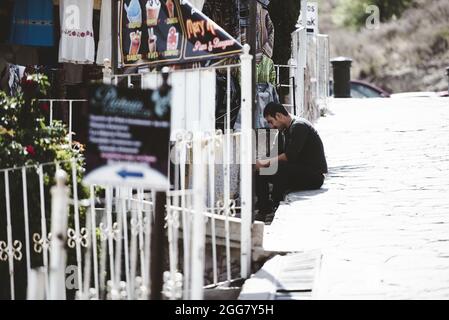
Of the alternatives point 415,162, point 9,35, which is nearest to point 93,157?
point 9,35

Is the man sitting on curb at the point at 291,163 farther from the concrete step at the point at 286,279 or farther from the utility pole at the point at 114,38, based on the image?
the concrete step at the point at 286,279

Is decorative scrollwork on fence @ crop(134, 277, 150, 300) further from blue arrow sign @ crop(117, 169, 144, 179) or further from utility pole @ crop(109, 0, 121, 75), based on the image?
utility pole @ crop(109, 0, 121, 75)

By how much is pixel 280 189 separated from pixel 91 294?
3.59 m

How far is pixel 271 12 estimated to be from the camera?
1409cm

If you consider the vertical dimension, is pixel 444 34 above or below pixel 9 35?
above

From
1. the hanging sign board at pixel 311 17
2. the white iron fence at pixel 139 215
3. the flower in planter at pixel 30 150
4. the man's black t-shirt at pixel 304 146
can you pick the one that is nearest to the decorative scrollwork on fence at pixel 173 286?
the white iron fence at pixel 139 215

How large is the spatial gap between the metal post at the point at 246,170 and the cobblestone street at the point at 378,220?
0.93 feet

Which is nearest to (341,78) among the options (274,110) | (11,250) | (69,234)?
(274,110)

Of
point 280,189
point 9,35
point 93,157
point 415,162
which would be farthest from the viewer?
point 415,162

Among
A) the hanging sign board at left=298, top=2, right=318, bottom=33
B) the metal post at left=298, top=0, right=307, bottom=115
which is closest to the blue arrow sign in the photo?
the metal post at left=298, top=0, right=307, bottom=115

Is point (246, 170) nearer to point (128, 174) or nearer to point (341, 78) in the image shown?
point (128, 174)

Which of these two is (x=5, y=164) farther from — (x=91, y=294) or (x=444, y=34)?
(x=444, y=34)

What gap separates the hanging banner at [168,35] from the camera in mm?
7629

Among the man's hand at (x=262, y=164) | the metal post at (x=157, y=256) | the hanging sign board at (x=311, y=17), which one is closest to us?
the metal post at (x=157, y=256)
